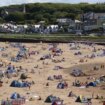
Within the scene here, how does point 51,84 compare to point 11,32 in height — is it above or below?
above

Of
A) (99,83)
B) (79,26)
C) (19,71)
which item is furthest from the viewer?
(79,26)

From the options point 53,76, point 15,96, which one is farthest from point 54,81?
point 15,96

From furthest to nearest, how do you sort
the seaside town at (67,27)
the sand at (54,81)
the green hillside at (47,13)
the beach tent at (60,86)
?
the green hillside at (47,13) < the seaside town at (67,27) < the beach tent at (60,86) < the sand at (54,81)

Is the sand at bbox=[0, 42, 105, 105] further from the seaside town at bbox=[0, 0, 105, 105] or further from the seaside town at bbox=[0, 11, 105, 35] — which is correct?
the seaside town at bbox=[0, 11, 105, 35]

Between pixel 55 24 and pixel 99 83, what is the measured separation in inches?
3510

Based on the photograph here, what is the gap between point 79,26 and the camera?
116 metres

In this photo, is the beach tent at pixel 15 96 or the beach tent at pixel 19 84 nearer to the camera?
the beach tent at pixel 15 96

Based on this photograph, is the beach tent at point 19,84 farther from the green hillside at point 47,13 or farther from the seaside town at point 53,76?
the green hillside at point 47,13

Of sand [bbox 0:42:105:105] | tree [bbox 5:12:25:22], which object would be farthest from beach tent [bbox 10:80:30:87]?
tree [bbox 5:12:25:22]

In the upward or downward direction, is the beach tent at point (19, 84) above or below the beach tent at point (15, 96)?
below

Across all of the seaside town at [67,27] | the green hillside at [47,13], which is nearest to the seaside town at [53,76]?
the seaside town at [67,27]

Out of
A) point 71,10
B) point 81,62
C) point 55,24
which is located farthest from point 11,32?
point 81,62

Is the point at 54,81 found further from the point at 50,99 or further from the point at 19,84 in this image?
the point at 50,99

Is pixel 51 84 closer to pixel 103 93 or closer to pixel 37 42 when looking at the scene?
pixel 103 93
